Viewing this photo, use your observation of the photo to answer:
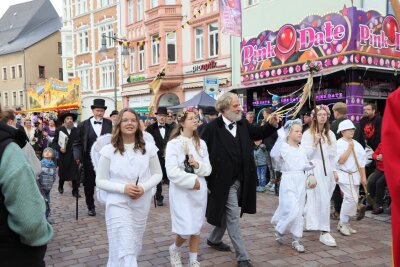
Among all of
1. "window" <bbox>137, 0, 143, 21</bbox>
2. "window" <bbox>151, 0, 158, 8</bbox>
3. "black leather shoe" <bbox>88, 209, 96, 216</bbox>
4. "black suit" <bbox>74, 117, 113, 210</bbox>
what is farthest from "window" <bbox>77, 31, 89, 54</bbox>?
"black leather shoe" <bbox>88, 209, 96, 216</bbox>

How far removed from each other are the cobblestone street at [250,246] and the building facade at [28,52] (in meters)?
39.9

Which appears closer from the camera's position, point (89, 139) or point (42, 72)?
point (89, 139)

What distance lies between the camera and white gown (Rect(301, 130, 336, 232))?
5605 mm

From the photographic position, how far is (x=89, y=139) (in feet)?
24.6

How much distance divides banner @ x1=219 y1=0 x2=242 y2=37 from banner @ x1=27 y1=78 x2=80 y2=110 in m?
14.6

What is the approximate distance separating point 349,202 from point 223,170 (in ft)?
7.46

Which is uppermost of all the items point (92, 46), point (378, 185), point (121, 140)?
point (92, 46)

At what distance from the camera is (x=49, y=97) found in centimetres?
3027

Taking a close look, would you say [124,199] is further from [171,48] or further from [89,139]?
[171,48]

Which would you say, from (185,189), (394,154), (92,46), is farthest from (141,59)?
(394,154)

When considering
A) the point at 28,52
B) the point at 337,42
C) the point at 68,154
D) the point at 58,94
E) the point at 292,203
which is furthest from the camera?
the point at 28,52

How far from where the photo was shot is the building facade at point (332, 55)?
11.7 metres

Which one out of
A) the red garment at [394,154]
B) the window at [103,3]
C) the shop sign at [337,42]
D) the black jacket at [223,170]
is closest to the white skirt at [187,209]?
the black jacket at [223,170]

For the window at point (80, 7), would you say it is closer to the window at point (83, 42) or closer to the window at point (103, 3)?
the window at point (83, 42)
